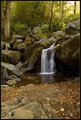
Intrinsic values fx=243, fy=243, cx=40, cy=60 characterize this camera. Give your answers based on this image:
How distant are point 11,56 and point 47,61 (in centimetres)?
Result: 228

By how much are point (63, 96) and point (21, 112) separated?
3430 millimetres

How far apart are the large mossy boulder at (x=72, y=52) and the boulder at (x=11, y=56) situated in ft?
13.5

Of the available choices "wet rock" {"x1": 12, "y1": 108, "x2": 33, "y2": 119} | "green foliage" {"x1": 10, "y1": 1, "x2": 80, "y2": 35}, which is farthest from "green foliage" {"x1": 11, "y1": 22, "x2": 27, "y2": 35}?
"wet rock" {"x1": 12, "y1": 108, "x2": 33, "y2": 119}

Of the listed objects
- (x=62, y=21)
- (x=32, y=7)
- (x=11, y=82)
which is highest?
(x=32, y=7)

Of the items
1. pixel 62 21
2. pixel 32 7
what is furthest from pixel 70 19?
pixel 32 7

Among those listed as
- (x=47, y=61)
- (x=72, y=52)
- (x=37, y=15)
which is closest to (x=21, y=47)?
(x=47, y=61)

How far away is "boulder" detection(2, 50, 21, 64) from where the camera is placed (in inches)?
570

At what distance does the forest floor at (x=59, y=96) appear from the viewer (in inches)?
239

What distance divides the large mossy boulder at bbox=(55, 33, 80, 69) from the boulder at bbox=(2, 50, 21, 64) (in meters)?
4.13

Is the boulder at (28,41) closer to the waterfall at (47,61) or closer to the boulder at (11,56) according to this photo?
the boulder at (11,56)

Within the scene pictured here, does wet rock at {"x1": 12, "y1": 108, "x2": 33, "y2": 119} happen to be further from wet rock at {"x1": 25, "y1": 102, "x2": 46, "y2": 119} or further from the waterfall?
the waterfall

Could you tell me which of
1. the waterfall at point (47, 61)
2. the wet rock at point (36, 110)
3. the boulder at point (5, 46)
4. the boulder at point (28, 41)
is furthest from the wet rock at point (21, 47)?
the wet rock at point (36, 110)

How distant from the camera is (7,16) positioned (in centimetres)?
1808

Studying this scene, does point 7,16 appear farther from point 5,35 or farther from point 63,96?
point 63,96
